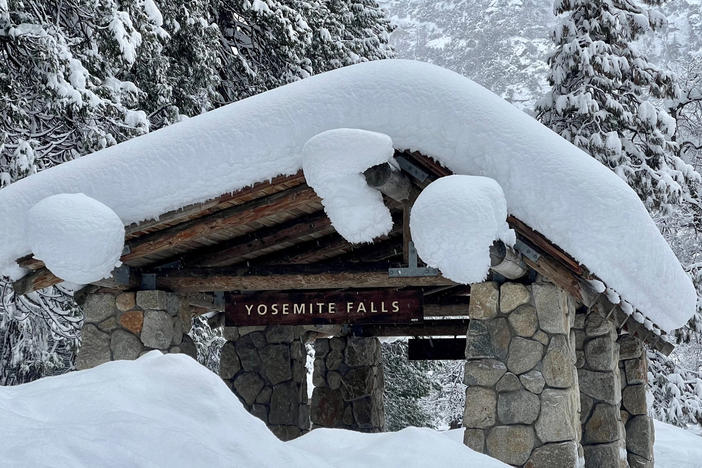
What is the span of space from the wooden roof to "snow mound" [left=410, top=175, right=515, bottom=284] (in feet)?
1.88

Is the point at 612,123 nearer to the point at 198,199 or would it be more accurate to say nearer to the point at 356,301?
the point at 356,301

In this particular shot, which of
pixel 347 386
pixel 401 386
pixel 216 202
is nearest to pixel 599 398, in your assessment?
pixel 216 202

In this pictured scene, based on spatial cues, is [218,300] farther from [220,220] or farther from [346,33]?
[346,33]

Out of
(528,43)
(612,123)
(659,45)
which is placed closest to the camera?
(612,123)

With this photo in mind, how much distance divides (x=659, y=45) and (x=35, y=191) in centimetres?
12328

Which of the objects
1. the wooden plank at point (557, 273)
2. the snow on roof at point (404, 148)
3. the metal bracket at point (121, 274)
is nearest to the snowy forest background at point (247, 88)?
the metal bracket at point (121, 274)

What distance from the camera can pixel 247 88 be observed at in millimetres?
17750

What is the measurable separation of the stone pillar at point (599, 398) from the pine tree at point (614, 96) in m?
6.87

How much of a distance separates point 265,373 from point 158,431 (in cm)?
838

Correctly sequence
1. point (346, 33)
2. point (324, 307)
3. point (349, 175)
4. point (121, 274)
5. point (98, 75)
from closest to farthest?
point (349, 175) → point (121, 274) → point (324, 307) → point (98, 75) → point (346, 33)

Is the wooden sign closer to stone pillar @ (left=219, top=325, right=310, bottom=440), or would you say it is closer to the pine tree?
stone pillar @ (left=219, top=325, right=310, bottom=440)

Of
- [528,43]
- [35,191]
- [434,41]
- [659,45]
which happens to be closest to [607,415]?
[35,191]

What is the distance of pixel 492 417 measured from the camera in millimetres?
7348

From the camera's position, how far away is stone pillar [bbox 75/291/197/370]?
8.66 metres
